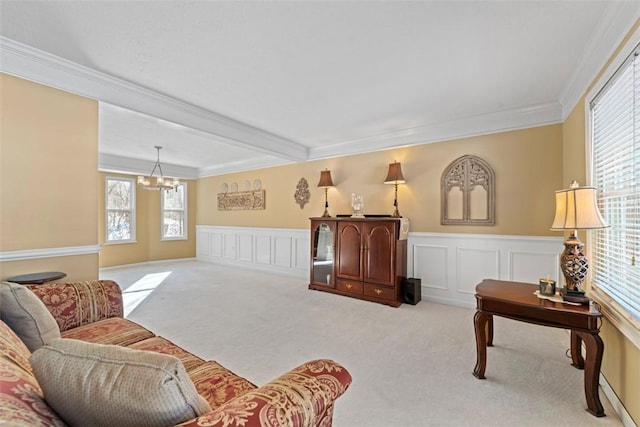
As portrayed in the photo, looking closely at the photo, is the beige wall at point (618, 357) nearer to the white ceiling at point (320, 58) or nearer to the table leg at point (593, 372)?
the table leg at point (593, 372)

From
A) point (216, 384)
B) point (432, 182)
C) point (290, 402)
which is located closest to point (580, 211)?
point (290, 402)

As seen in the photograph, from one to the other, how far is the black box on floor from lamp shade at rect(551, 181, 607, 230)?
2144 millimetres

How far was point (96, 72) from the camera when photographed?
2.54 meters

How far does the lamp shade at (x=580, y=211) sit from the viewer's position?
1.79 metres

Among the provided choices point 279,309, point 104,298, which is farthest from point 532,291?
point 104,298

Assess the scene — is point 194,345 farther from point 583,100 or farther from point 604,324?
point 583,100

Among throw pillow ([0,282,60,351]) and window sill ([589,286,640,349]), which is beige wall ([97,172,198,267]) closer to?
throw pillow ([0,282,60,351])

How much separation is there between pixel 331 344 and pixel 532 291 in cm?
171

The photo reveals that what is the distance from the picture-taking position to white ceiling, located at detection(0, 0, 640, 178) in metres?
1.81

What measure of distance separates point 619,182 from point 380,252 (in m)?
2.48

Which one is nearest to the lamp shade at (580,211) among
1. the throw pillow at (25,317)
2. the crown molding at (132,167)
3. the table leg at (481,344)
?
the table leg at (481,344)

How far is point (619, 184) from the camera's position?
1.89 m

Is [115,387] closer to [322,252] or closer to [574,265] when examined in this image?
[574,265]

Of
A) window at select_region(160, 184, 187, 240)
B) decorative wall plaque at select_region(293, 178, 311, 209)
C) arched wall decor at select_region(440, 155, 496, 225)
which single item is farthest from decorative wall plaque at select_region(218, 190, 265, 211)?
arched wall decor at select_region(440, 155, 496, 225)
